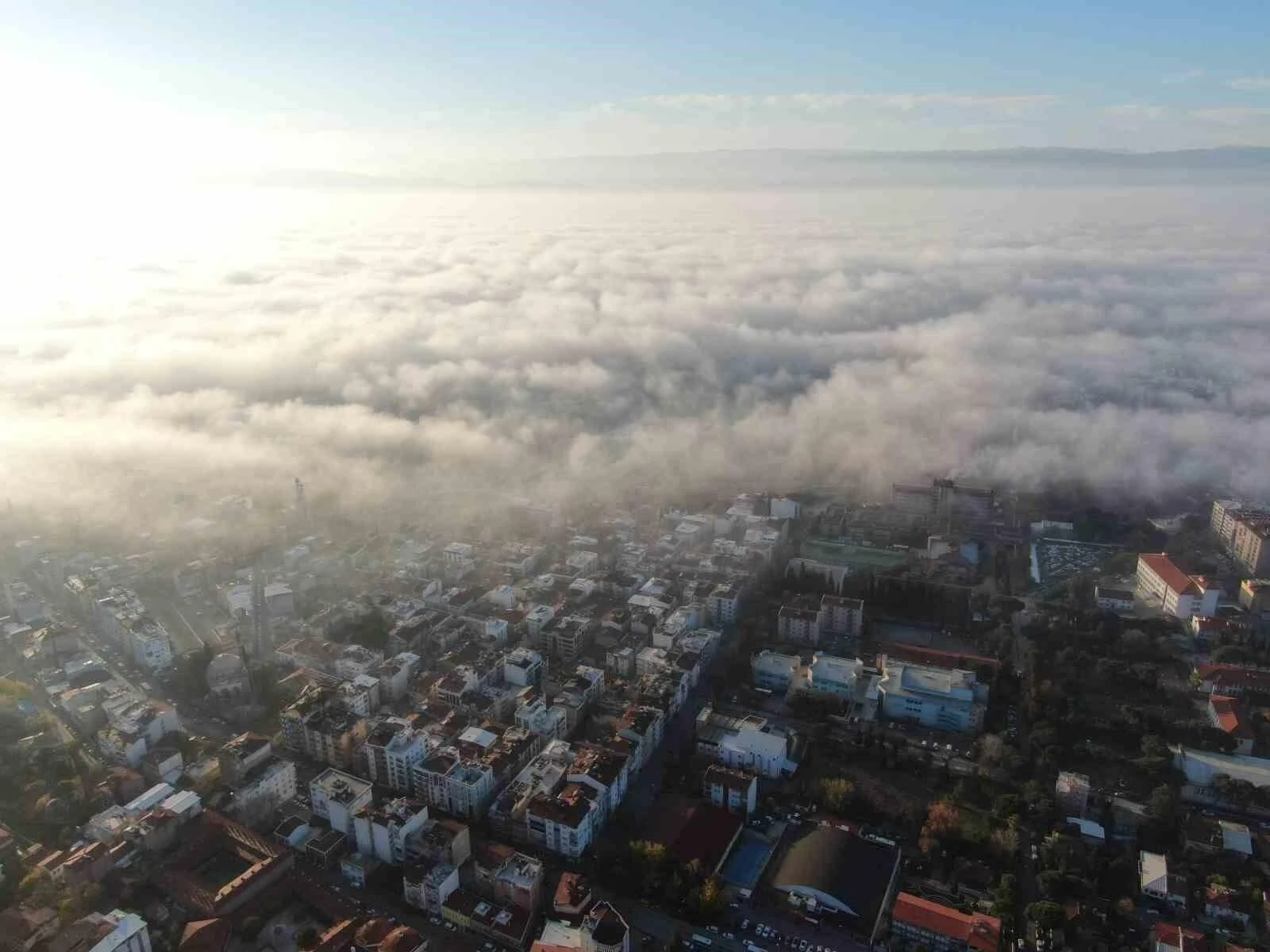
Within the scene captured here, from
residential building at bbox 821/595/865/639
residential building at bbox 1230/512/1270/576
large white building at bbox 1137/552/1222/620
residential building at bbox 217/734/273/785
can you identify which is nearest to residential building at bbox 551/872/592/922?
residential building at bbox 217/734/273/785

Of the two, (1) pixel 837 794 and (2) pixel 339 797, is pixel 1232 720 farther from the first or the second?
(2) pixel 339 797

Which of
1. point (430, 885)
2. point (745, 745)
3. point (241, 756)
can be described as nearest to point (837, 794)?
point (745, 745)

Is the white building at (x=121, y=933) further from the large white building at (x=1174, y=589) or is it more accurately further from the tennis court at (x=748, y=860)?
the large white building at (x=1174, y=589)

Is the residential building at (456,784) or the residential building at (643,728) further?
the residential building at (643,728)

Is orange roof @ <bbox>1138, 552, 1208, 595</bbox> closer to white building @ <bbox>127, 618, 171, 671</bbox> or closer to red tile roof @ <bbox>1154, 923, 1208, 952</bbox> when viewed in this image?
red tile roof @ <bbox>1154, 923, 1208, 952</bbox>

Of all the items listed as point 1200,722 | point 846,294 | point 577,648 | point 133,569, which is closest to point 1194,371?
point 846,294

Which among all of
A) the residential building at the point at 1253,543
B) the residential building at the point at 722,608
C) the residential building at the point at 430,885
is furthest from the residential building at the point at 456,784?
the residential building at the point at 1253,543

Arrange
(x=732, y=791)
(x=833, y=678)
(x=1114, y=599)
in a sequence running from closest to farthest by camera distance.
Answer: (x=732, y=791)
(x=833, y=678)
(x=1114, y=599)
